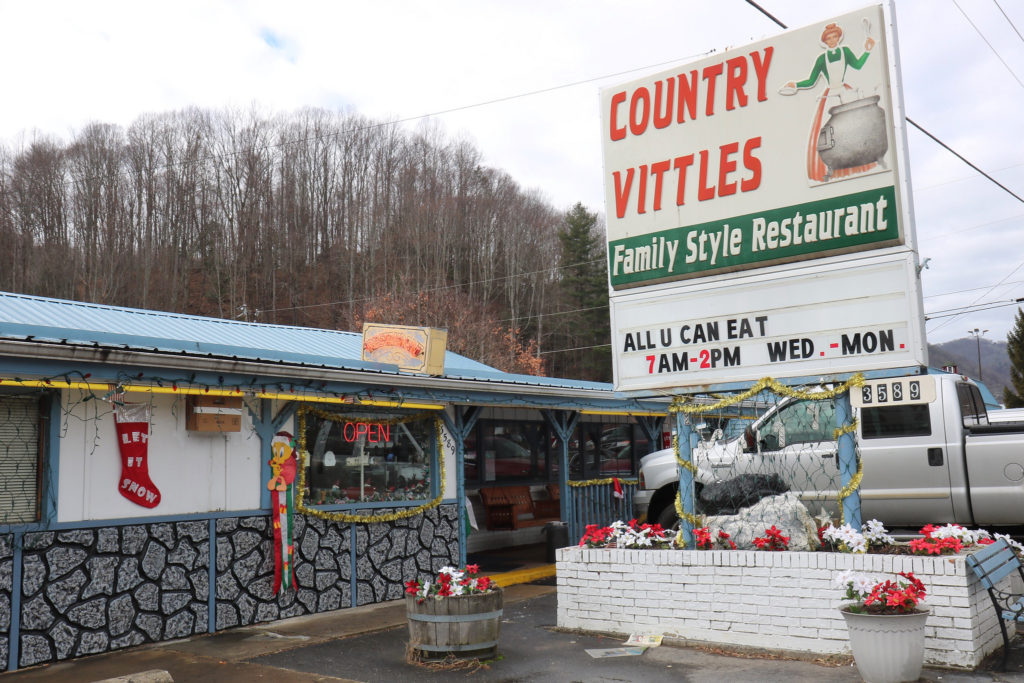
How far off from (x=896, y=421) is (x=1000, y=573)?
13.1 feet

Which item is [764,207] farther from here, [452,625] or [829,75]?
[452,625]

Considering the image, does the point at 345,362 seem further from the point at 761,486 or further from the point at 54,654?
the point at 761,486

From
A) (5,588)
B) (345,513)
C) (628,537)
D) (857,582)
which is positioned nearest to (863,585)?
(857,582)

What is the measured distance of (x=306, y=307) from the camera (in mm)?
46750

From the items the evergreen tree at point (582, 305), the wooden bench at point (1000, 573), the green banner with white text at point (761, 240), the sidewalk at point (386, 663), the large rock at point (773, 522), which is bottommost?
the sidewalk at point (386, 663)

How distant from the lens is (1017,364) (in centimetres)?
4591

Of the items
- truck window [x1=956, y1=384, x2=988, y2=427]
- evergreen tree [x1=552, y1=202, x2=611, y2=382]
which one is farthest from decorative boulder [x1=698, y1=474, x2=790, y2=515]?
evergreen tree [x1=552, y1=202, x2=611, y2=382]

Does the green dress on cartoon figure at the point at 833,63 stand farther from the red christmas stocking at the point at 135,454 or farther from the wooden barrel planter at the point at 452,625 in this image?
the red christmas stocking at the point at 135,454

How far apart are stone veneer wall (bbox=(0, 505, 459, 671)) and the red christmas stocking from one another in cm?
30

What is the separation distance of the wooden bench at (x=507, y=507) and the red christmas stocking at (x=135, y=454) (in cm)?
732

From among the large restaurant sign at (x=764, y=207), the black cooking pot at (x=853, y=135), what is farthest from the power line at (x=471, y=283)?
the black cooking pot at (x=853, y=135)

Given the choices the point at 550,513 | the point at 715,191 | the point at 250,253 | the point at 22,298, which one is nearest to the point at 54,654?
the point at 22,298

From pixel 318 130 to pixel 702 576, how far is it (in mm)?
51724

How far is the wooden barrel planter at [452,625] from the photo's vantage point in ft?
24.0
